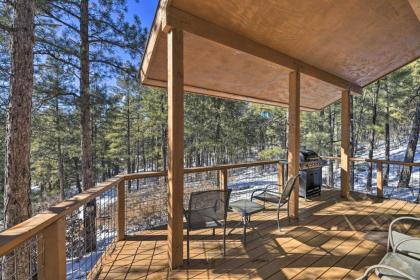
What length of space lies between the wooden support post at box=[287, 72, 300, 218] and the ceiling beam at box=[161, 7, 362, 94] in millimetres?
237

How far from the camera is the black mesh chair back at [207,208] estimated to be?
2.56 m

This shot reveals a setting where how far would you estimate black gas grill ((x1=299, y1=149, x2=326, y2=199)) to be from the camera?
5.02 metres

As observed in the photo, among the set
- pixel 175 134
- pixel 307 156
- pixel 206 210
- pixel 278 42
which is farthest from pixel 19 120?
pixel 307 156

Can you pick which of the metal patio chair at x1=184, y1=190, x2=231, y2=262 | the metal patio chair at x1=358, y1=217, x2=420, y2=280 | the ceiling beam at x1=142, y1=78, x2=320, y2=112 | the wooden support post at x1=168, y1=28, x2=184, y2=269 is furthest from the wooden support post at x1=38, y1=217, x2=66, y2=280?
the ceiling beam at x1=142, y1=78, x2=320, y2=112

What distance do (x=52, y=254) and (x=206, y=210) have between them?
1.58m

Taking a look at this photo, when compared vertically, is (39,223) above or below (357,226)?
above

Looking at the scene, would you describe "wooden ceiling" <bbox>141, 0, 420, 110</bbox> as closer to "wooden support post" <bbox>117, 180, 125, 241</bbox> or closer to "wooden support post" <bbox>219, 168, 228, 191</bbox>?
"wooden support post" <bbox>219, 168, 228, 191</bbox>

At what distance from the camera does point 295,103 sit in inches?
147

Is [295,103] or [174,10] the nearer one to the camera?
[174,10]

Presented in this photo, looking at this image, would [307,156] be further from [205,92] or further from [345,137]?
[205,92]

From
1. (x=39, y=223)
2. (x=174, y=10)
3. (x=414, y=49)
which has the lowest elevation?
(x=39, y=223)

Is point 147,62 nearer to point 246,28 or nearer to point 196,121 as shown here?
point 246,28

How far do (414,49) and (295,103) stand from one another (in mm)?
2356

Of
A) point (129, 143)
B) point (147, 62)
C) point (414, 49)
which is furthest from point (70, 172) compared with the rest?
point (414, 49)
